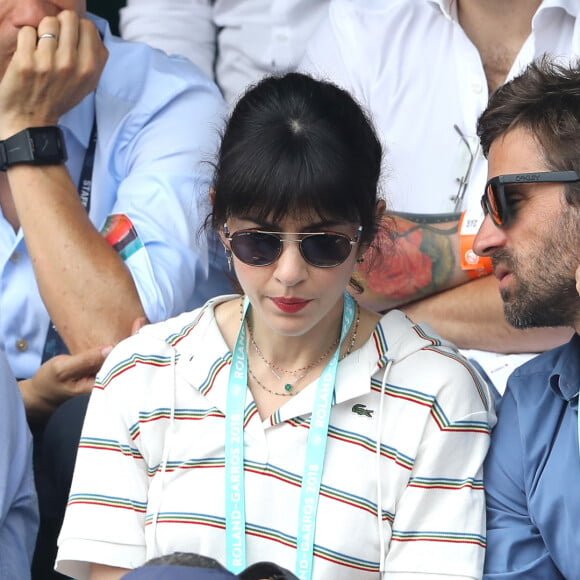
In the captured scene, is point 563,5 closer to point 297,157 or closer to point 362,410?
point 297,157

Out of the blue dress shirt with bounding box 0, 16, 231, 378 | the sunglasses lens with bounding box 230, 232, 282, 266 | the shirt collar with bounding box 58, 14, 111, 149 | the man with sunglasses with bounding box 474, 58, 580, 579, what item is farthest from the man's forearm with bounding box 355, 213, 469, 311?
the shirt collar with bounding box 58, 14, 111, 149

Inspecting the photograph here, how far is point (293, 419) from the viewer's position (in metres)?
2.22

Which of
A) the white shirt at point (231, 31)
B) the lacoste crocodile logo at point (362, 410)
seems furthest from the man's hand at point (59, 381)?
the white shirt at point (231, 31)

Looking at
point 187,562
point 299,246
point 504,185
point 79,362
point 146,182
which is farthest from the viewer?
point 146,182

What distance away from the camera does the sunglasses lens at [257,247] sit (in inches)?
85.0

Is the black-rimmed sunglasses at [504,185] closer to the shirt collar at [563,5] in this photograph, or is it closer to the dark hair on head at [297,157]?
the dark hair on head at [297,157]

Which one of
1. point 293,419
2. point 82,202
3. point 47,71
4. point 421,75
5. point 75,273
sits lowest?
point 293,419

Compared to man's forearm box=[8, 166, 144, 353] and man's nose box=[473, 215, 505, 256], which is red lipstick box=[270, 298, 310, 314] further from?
man's forearm box=[8, 166, 144, 353]

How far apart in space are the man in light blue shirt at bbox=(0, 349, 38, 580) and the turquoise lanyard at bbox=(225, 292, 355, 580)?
0.50 meters

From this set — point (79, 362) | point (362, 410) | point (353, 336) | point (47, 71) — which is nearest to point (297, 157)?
point (353, 336)

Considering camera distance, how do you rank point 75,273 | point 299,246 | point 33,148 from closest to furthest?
point 299,246 → point 75,273 → point 33,148

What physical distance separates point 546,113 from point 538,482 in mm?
754

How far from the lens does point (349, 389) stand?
7.30 ft

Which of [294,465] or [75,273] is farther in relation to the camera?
[75,273]
